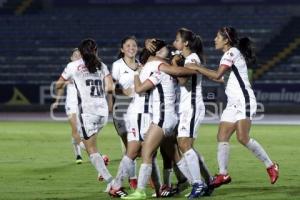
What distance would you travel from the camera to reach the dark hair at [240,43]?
12727mm

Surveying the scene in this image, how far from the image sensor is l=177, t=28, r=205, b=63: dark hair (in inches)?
454

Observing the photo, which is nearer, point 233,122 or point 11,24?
point 233,122

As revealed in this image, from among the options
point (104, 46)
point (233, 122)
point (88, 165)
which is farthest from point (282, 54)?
point (233, 122)

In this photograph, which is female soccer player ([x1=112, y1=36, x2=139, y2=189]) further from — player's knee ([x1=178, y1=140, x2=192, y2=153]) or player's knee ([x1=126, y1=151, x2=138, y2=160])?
player's knee ([x1=178, y1=140, x2=192, y2=153])

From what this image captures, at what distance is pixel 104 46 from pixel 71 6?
3.88 metres

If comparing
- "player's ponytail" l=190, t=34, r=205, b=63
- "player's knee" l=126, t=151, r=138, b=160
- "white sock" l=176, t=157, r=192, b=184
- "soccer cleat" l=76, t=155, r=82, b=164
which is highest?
"player's ponytail" l=190, t=34, r=205, b=63

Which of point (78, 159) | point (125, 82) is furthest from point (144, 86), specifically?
point (78, 159)

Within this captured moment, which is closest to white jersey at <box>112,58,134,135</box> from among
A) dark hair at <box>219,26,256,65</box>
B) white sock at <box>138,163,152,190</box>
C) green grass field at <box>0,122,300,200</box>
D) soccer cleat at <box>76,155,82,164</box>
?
green grass field at <box>0,122,300,200</box>

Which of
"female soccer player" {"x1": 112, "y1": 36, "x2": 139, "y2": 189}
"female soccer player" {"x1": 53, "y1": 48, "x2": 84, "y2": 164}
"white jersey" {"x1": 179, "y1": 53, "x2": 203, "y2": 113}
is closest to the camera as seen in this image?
"white jersey" {"x1": 179, "y1": 53, "x2": 203, "y2": 113}

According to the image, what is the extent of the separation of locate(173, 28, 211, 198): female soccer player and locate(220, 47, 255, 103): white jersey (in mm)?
936

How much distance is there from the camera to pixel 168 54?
37.5 ft

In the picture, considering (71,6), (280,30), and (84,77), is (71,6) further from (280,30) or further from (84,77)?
(84,77)

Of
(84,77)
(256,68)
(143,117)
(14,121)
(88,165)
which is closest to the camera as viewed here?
(143,117)

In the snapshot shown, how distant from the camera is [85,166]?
16391 mm
